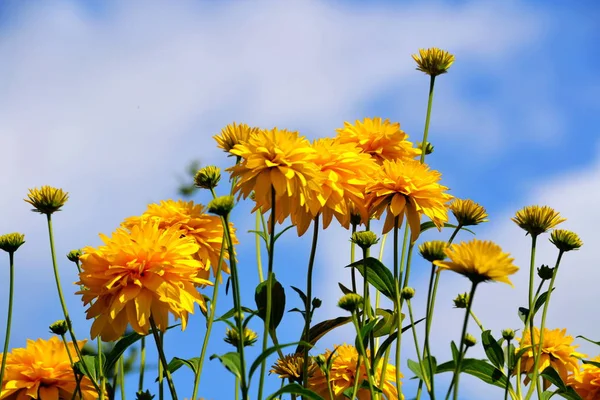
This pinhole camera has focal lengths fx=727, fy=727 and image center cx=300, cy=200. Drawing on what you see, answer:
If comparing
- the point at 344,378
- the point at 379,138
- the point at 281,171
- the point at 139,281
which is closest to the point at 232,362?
the point at 139,281

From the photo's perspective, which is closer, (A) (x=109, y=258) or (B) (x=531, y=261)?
(A) (x=109, y=258)

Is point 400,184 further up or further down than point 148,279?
further up

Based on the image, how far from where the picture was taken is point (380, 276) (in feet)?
6.66

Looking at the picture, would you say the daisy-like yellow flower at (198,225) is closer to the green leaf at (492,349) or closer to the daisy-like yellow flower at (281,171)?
the daisy-like yellow flower at (281,171)

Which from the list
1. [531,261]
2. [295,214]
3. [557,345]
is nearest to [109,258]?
[295,214]

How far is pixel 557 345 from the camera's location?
295cm

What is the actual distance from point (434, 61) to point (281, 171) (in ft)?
2.94

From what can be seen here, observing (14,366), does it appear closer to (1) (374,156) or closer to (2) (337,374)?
(2) (337,374)

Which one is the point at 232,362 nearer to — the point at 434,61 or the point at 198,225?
the point at 198,225

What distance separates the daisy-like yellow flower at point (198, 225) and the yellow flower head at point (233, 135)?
0.21 meters

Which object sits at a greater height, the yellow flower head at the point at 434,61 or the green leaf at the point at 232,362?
the yellow flower head at the point at 434,61

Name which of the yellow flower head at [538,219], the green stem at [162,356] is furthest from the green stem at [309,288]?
the yellow flower head at [538,219]

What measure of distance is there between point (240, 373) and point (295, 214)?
0.59 metres

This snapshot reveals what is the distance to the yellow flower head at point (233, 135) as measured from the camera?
7.46 feet
